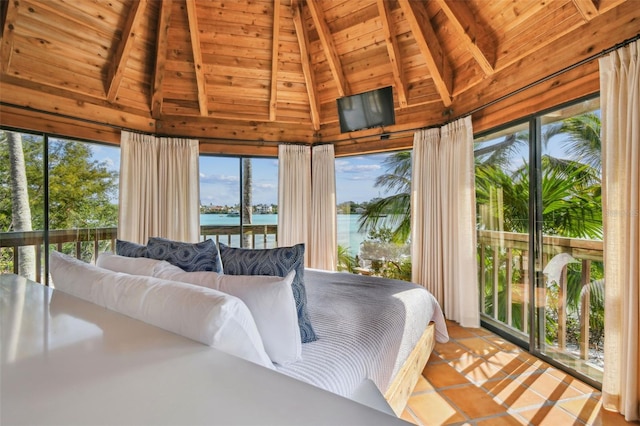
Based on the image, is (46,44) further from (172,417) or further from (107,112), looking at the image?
(172,417)

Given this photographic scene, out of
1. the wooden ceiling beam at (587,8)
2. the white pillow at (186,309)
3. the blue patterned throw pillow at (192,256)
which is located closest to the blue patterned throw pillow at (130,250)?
the blue patterned throw pillow at (192,256)

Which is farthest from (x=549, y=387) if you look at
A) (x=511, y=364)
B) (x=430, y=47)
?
(x=430, y=47)

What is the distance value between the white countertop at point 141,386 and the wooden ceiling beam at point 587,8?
3181 millimetres

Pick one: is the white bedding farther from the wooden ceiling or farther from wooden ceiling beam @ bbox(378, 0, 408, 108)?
A: wooden ceiling beam @ bbox(378, 0, 408, 108)

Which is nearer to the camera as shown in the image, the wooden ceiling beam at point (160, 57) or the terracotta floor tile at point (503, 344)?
the terracotta floor tile at point (503, 344)

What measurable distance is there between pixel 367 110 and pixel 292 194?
5.60ft

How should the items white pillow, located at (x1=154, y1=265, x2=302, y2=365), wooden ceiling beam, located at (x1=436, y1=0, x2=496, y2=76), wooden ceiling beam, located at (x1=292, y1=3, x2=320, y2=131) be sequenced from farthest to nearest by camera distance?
wooden ceiling beam, located at (x1=292, y1=3, x2=320, y2=131) < wooden ceiling beam, located at (x1=436, y1=0, x2=496, y2=76) < white pillow, located at (x1=154, y1=265, x2=302, y2=365)

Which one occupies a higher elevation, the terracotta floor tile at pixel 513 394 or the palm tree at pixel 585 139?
the palm tree at pixel 585 139

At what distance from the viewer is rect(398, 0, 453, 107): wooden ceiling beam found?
341cm

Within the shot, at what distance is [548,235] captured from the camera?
110 inches

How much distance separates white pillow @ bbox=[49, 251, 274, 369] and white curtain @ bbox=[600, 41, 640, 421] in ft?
7.65

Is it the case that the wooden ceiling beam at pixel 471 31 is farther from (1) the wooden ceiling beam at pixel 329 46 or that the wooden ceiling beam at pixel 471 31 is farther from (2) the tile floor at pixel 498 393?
Result: (2) the tile floor at pixel 498 393

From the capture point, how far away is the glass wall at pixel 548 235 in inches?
97.1

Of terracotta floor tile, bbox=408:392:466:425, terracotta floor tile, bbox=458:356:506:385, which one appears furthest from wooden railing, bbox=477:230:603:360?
terracotta floor tile, bbox=408:392:466:425
